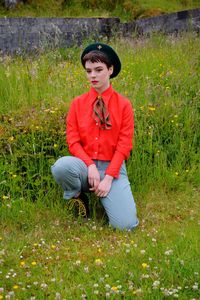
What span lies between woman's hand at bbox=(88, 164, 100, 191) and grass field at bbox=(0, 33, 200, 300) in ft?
1.13

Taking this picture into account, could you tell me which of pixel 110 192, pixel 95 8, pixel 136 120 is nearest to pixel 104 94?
pixel 110 192

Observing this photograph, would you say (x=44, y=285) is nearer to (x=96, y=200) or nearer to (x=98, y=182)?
(x=98, y=182)

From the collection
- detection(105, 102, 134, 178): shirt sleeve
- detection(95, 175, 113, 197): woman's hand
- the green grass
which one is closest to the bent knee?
detection(95, 175, 113, 197): woman's hand

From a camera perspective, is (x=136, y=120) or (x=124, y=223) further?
(x=136, y=120)

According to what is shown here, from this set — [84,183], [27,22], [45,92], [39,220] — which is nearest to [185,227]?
[84,183]

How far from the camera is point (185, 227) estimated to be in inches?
163

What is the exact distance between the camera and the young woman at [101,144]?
4129 millimetres

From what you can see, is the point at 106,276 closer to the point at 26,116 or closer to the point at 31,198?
the point at 31,198

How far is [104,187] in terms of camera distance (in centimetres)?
414

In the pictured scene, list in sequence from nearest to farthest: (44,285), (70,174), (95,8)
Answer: (44,285) < (70,174) < (95,8)

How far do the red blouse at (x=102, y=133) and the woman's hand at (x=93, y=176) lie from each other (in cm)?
8

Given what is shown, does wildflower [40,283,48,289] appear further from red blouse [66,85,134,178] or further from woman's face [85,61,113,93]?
woman's face [85,61,113,93]

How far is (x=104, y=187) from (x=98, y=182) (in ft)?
0.20

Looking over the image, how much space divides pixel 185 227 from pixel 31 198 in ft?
4.46
